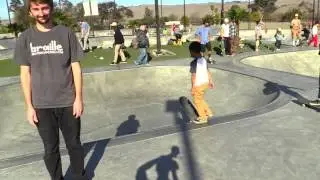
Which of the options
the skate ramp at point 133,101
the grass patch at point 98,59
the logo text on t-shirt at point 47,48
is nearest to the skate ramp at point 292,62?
the grass patch at point 98,59

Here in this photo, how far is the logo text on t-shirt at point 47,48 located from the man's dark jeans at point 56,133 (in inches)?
21.6

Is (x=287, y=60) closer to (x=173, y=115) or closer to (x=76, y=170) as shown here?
(x=173, y=115)

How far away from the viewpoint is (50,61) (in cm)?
363

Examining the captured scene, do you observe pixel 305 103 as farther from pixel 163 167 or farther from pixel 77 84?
pixel 77 84

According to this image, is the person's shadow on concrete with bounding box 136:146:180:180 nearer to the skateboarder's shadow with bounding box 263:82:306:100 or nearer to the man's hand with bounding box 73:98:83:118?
the man's hand with bounding box 73:98:83:118

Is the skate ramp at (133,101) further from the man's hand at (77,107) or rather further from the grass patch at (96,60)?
the man's hand at (77,107)

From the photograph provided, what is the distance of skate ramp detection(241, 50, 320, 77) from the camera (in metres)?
16.2

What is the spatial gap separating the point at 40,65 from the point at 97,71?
10319mm

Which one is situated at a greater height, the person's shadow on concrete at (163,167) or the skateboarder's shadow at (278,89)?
the person's shadow on concrete at (163,167)

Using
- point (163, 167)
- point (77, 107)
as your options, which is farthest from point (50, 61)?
point (163, 167)

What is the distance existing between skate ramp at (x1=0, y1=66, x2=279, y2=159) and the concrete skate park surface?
0.09 feet

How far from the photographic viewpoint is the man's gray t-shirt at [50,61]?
3.59 metres

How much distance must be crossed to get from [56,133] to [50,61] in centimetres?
74

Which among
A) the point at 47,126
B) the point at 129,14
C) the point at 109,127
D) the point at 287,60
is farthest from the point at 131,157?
the point at 129,14
